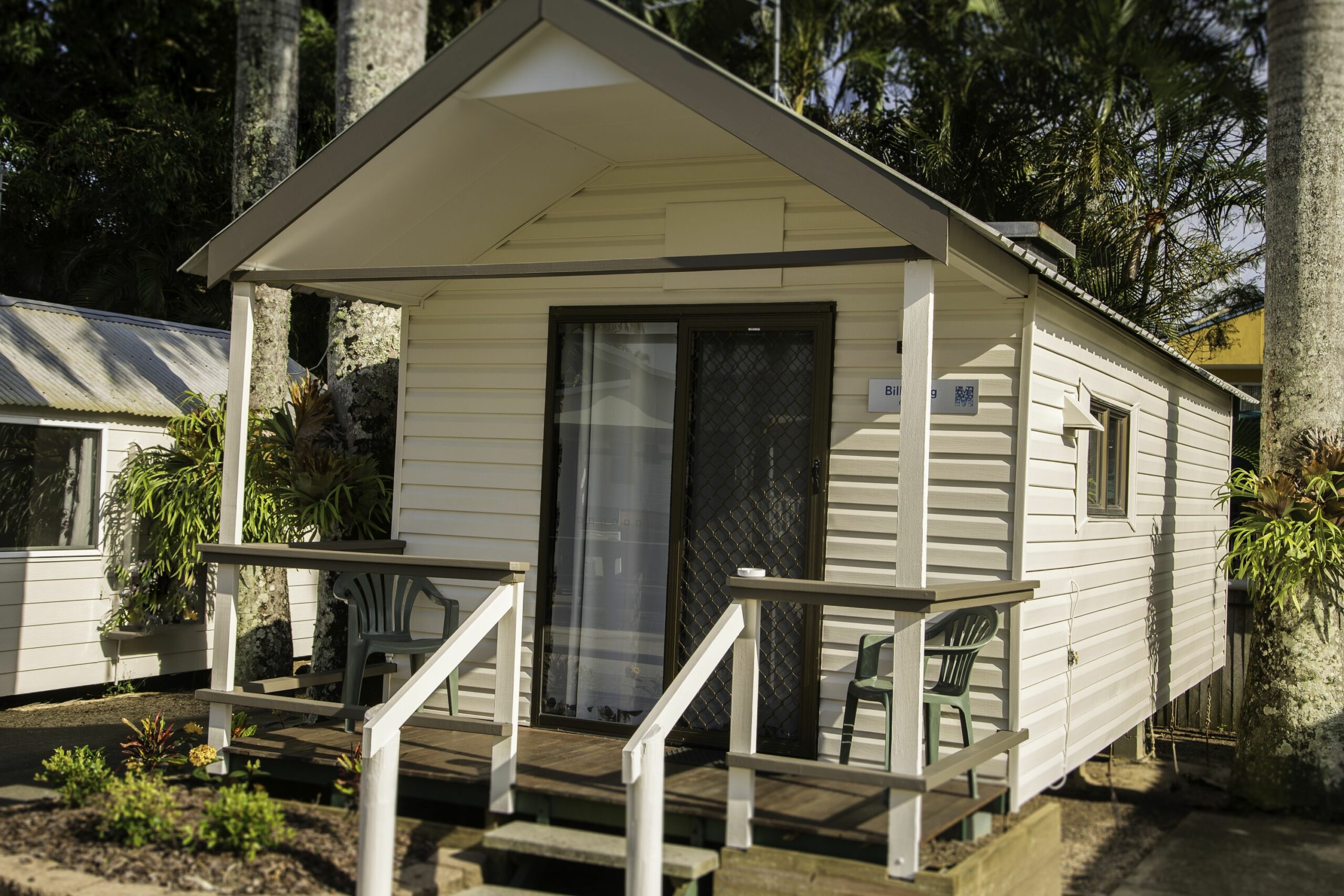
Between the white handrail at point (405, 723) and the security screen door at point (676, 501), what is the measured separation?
3.36 feet

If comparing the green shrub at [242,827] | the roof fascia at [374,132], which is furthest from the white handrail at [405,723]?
the roof fascia at [374,132]

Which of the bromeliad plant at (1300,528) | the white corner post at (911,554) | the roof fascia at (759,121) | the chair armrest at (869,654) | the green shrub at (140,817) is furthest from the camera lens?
the bromeliad plant at (1300,528)

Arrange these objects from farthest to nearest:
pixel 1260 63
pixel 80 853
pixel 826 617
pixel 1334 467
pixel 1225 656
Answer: pixel 1260 63, pixel 1225 656, pixel 1334 467, pixel 826 617, pixel 80 853

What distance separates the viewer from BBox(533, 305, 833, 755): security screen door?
6.30 meters

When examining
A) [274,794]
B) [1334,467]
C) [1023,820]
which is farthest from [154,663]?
[1334,467]

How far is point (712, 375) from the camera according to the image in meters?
6.51

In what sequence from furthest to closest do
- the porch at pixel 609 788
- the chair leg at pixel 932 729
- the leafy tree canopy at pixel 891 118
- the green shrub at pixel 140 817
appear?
1. the leafy tree canopy at pixel 891 118
2. the chair leg at pixel 932 729
3. the green shrub at pixel 140 817
4. the porch at pixel 609 788

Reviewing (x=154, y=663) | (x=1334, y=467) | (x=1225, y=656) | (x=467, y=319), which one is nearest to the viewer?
(x=467, y=319)

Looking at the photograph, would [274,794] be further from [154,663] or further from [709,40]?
[709,40]

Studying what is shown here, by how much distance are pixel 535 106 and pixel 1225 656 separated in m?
8.47

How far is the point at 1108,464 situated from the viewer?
A: 757 cm

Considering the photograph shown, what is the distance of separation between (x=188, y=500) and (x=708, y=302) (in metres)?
4.91

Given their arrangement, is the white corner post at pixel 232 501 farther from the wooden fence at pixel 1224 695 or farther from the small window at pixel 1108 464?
the wooden fence at pixel 1224 695

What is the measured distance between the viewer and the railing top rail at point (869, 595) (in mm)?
4805
